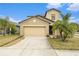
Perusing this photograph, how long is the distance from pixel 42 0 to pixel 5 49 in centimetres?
265

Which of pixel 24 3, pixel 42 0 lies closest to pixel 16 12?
pixel 24 3

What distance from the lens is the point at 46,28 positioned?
9.87m

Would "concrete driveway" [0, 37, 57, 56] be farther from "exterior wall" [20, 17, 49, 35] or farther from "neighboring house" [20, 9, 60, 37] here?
"exterior wall" [20, 17, 49, 35]

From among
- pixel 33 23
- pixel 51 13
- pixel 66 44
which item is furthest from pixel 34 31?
pixel 66 44

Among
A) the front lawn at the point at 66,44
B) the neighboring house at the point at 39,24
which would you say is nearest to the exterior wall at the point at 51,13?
the neighboring house at the point at 39,24

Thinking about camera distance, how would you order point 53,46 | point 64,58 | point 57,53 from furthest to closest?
point 53,46, point 57,53, point 64,58

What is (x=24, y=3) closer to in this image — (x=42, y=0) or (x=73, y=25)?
(x=42, y=0)

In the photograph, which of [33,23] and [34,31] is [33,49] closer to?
[34,31]

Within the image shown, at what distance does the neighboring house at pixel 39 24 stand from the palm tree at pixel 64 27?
24cm

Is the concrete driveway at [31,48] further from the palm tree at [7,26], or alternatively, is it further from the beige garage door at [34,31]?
the palm tree at [7,26]

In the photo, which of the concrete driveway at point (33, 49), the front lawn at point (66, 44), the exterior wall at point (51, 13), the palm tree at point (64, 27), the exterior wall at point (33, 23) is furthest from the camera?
the exterior wall at point (33, 23)

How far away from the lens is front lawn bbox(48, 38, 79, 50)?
9.25m

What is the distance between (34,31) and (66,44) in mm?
1660

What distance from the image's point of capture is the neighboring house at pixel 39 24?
31.1 feet
